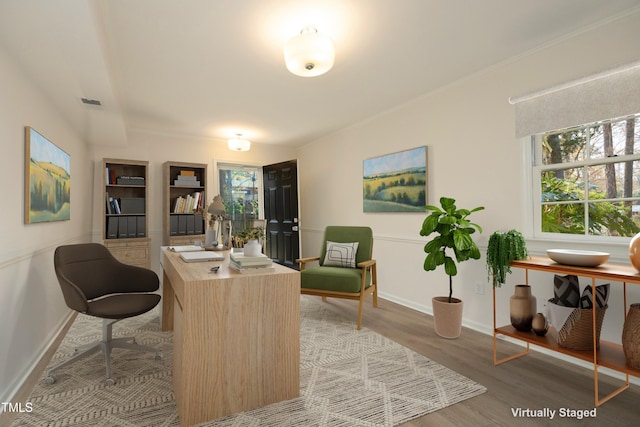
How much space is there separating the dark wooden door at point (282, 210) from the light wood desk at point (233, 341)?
3192 mm

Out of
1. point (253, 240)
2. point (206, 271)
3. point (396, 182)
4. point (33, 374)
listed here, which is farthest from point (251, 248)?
point (396, 182)

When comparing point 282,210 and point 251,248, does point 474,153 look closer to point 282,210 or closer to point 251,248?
point 251,248

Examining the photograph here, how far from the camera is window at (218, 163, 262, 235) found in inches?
220

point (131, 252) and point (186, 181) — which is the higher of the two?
point (186, 181)

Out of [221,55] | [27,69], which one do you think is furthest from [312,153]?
[27,69]

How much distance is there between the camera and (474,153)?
3.05 meters

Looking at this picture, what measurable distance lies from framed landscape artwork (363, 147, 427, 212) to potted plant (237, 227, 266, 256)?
2.15m

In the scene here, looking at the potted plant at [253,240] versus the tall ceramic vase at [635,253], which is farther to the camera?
the potted plant at [253,240]

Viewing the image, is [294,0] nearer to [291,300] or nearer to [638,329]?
[291,300]

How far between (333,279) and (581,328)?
75.3 inches

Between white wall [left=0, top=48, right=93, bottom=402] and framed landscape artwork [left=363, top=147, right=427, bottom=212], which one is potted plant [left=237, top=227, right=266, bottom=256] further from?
framed landscape artwork [left=363, top=147, right=427, bottom=212]

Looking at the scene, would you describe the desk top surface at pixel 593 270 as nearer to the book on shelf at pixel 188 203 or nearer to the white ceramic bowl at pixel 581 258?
the white ceramic bowl at pixel 581 258

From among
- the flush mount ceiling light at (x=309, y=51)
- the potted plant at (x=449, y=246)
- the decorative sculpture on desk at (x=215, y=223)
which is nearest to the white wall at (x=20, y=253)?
the decorative sculpture on desk at (x=215, y=223)

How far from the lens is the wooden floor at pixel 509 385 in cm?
171
